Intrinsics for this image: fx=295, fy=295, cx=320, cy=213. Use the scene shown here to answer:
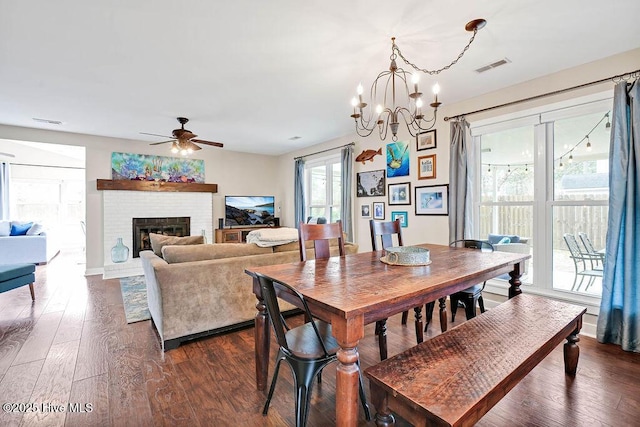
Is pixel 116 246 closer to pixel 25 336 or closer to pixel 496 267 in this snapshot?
pixel 25 336

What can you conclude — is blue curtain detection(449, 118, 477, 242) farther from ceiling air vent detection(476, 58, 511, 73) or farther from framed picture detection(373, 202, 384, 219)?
framed picture detection(373, 202, 384, 219)

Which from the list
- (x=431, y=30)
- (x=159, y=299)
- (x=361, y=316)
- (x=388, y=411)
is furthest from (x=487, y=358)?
(x=159, y=299)

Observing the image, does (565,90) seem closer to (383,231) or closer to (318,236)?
(383,231)

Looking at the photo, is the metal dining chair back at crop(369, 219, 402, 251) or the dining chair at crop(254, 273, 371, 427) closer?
the dining chair at crop(254, 273, 371, 427)

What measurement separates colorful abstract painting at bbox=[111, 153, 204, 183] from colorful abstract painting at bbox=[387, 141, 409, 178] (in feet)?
13.1

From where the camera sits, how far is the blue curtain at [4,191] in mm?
6340

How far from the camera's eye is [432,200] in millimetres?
3887

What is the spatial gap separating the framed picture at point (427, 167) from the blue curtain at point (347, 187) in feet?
4.16

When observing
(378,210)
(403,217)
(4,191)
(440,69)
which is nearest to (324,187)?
(378,210)

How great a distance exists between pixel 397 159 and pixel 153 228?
184 inches

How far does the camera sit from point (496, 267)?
6.38ft

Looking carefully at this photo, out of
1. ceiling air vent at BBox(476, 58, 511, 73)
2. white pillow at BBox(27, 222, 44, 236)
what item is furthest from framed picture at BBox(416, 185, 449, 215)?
white pillow at BBox(27, 222, 44, 236)

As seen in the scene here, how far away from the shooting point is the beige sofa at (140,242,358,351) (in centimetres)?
242

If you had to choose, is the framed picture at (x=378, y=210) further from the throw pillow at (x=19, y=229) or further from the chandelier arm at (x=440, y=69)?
the throw pillow at (x=19, y=229)
